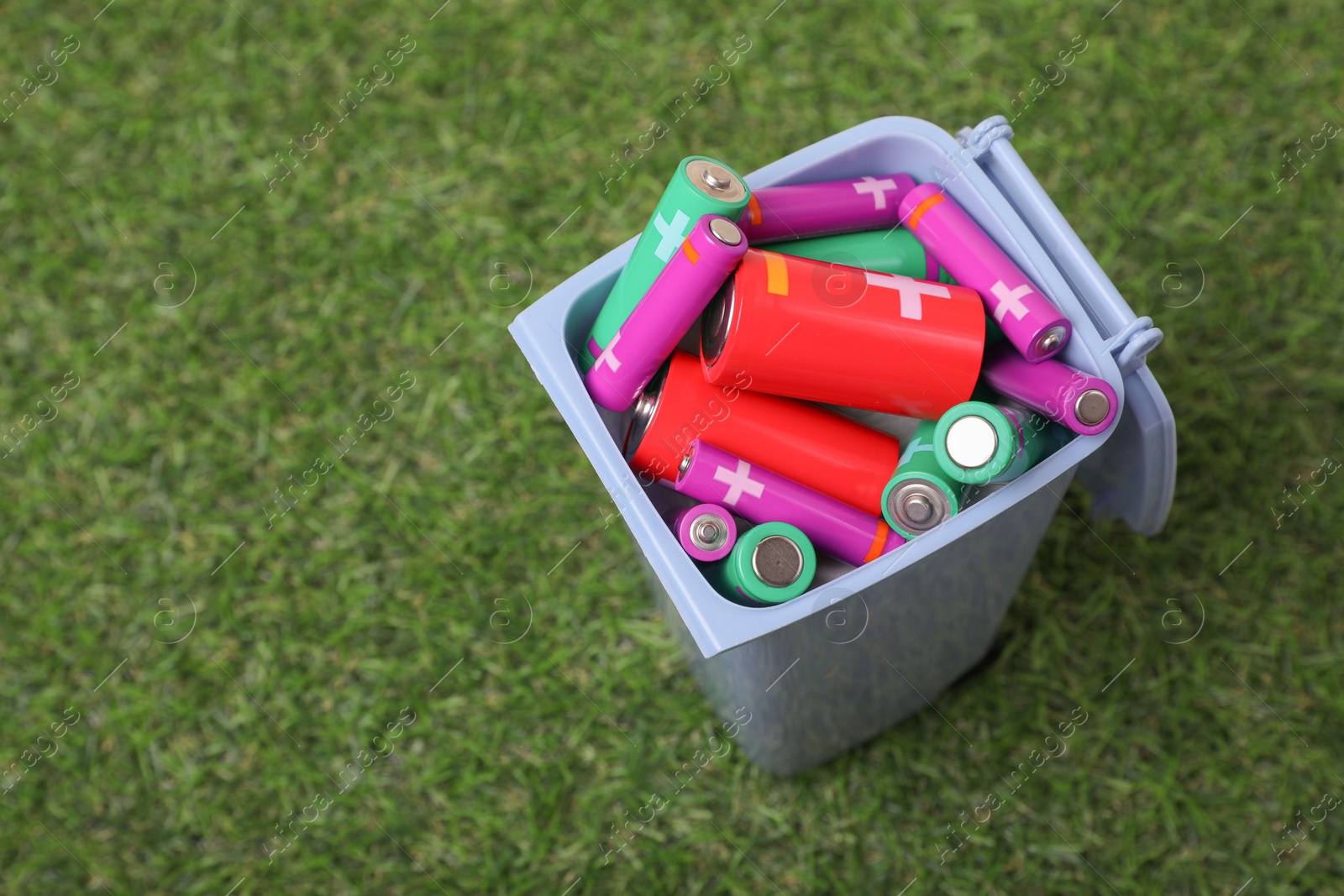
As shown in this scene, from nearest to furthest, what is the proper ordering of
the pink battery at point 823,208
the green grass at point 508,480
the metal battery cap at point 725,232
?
the metal battery cap at point 725,232 < the pink battery at point 823,208 < the green grass at point 508,480

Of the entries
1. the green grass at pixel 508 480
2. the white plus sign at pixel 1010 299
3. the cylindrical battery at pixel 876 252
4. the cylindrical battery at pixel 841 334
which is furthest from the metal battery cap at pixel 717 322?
the green grass at pixel 508 480

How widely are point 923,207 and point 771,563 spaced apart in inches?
12.5

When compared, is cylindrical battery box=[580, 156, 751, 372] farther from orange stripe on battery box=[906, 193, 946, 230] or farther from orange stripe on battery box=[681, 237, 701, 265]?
orange stripe on battery box=[906, 193, 946, 230]

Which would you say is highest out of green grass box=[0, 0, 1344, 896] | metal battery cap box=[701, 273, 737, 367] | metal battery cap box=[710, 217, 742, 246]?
metal battery cap box=[710, 217, 742, 246]

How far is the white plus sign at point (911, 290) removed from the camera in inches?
28.8

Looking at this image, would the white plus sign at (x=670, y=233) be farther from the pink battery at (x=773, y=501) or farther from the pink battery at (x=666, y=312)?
the pink battery at (x=773, y=501)

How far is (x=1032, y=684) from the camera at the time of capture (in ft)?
4.30

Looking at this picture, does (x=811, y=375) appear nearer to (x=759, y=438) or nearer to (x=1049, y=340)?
(x=759, y=438)

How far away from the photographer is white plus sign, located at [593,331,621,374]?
2.47 ft

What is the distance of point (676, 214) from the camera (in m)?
0.73

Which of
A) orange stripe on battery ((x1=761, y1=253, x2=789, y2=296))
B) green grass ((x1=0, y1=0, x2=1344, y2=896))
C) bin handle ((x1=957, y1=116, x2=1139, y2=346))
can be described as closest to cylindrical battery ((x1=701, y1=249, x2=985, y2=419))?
orange stripe on battery ((x1=761, y1=253, x2=789, y2=296))

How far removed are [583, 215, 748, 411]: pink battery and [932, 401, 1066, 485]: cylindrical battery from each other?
19cm

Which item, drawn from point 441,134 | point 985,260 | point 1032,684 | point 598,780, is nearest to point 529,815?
point 598,780

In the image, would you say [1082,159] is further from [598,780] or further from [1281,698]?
[598,780]
